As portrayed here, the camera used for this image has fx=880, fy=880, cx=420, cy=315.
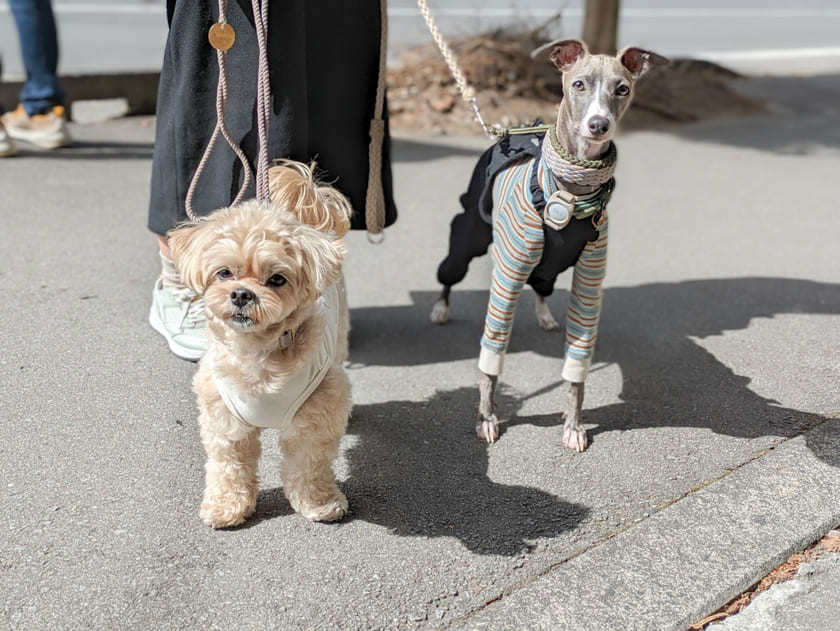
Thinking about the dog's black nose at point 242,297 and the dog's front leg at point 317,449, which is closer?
the dog's black nose at point 242,297

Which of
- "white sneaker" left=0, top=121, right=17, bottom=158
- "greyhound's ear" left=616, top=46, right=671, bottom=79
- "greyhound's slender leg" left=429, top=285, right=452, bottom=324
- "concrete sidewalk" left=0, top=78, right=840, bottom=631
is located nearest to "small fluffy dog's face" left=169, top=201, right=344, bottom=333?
"concrete sidewalk" left=0, top=78, right=840, bottom=631

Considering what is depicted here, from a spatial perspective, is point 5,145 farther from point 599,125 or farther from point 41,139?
point 599,125

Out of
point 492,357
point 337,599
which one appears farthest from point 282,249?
point 492,357

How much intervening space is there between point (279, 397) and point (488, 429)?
1.14 meters

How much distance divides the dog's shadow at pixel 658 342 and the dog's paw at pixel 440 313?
5 cm

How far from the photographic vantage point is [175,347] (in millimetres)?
4055

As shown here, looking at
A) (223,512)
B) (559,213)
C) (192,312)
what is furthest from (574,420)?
(192,312)

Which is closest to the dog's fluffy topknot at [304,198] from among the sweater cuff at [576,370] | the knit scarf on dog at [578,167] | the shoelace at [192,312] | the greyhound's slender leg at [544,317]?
the knit scarf on dog at [578,167]

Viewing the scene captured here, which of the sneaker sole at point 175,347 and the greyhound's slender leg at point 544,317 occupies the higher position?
the sneaker sole at point 175,347

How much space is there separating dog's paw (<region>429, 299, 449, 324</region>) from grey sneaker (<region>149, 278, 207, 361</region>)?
132cm

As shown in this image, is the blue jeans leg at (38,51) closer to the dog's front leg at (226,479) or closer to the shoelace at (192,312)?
the shoelace at (192,312)

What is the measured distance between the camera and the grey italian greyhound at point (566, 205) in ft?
11.0

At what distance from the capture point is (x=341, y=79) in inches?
147

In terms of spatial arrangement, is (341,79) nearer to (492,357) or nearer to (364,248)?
(492,357)
